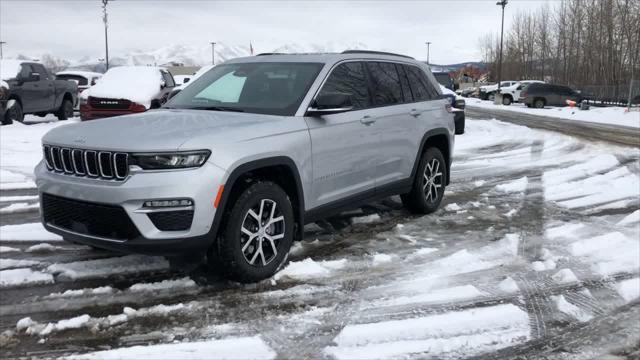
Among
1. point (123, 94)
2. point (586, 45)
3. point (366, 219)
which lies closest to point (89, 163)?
point (366, 219)

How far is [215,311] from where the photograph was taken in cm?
382

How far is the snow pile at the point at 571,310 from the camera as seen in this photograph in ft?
12.5

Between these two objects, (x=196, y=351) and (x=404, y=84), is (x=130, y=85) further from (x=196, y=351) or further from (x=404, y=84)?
(x=196, y=351)

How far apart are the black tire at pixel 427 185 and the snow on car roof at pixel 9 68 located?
1327cm

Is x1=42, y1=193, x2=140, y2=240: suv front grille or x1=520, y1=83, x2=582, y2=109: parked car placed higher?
x1=520, y1=83, x2=582, y2=109: parked car

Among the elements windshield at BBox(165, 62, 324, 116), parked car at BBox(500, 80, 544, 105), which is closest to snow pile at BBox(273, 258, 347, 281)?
windshield at BBox(165, 62, 324, 116)

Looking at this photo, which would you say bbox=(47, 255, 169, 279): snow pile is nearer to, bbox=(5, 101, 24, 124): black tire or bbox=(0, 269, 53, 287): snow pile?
bbox=(0, 269, 53, 287): snow pile

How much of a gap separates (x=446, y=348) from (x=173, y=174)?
205 centimetres

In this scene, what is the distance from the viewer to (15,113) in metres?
15.2

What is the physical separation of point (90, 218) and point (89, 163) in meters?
0.38

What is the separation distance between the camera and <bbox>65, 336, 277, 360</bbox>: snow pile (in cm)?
317

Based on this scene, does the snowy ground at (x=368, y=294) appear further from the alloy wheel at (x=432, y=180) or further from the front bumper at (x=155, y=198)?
the front bumper at (x=155, y=198)

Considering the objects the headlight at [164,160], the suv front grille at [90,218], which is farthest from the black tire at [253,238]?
the suv front grille at [90,218]

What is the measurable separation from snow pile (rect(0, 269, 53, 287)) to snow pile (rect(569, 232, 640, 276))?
4.57 metres
